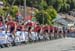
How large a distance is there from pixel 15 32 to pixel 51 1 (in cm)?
10575

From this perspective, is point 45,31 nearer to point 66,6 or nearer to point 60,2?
point 60,2

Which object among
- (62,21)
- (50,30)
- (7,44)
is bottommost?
(62,21)

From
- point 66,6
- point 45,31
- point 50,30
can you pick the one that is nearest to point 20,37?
point 45,31

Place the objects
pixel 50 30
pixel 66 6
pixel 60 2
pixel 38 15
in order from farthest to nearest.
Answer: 1. pixel 66 6
2. pixel 60 2
3. pixel 38 15
4. pixel 50 30

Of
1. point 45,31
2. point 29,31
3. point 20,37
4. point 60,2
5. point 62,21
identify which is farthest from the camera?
point 60,2

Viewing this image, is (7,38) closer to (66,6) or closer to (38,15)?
(38,15)

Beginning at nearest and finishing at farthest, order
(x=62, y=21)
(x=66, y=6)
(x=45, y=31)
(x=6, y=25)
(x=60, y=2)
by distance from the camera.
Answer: (x=6, y=25)
(x=45, y=31)
(x=62, y=21)
(x=60, y=2)
(x=66, y=6)

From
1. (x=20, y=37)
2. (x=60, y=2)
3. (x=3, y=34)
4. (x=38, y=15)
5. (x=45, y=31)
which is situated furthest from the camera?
(x=60, y=2)

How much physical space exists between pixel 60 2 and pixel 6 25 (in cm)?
10663

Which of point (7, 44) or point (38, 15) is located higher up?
point (7, 44)

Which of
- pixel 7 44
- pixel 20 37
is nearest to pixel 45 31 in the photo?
pixel 20 37

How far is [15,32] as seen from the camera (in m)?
31.1

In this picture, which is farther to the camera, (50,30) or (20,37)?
(50,30)

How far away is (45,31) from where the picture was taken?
155 feet
